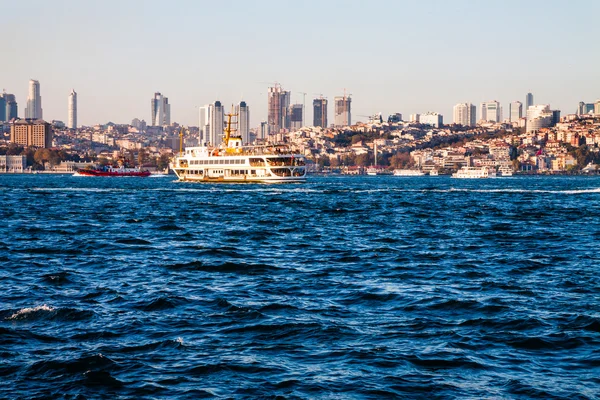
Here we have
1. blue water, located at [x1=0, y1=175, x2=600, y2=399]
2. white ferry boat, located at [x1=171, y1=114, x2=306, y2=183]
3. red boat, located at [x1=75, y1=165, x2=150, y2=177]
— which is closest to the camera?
blue water, located at [x1=0, y1=175, x2=600, y2=399]

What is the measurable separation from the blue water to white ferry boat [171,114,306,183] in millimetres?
75795

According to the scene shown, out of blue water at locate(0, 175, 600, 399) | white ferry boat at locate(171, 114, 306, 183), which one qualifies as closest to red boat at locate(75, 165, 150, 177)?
white ferry boat at locate(171, 114, 306, 183)

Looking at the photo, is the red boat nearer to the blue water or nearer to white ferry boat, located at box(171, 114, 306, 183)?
white ferry boat, located at box(171, 114, 306, 183)

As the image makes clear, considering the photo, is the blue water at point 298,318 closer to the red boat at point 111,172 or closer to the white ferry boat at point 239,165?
the white ferry boat at point 239,165

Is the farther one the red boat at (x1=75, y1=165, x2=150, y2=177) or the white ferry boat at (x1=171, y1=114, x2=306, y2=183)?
the red boat at (x1=75, y1=165, x2=150, y2=177)

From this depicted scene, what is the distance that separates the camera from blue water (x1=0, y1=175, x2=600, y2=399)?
1095cm

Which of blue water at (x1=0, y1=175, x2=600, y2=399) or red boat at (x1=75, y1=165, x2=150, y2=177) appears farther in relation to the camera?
red boat at (x1=75, y1=165, x2=150, y2=177)

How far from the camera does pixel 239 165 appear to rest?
358 ft

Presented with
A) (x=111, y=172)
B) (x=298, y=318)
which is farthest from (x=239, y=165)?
(x=298, y=318)

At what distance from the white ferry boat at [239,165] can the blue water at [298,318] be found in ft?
249

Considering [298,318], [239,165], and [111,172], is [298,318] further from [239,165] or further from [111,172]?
[111,172]

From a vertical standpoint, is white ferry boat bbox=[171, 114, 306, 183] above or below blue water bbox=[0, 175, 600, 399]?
above

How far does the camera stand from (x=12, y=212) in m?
45.8

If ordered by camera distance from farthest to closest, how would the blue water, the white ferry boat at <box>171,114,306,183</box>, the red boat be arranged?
the red boat
the white ferry boat at <box>171,114,306,183</box>
the blue water
